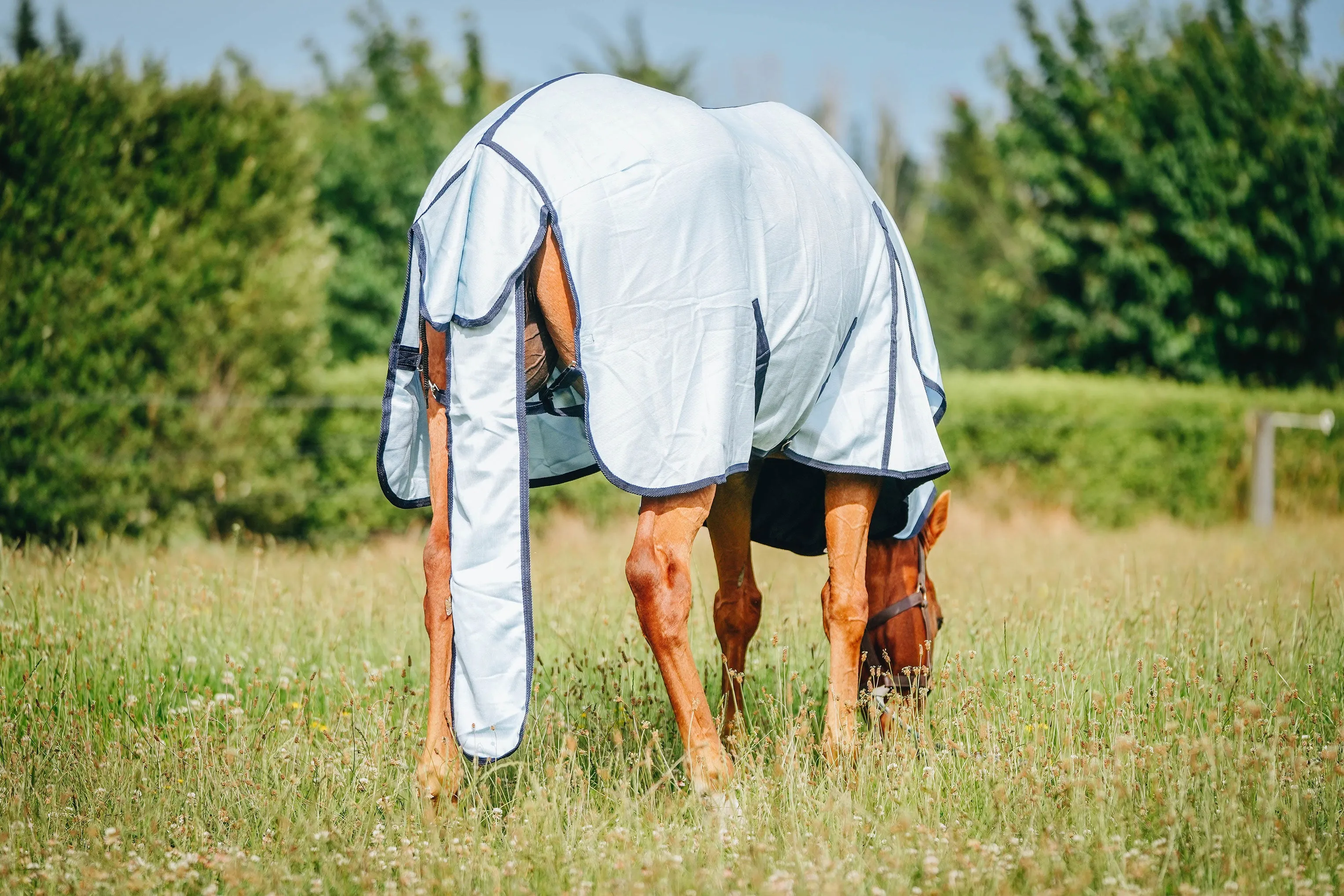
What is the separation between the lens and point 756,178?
2883mm

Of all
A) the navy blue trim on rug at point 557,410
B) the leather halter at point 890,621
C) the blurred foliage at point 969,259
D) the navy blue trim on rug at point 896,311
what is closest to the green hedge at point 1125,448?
the leather halter at point 890,621

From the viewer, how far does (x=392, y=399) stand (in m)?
2.90

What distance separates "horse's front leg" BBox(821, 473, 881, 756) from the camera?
320cm

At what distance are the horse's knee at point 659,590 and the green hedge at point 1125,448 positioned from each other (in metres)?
8.66

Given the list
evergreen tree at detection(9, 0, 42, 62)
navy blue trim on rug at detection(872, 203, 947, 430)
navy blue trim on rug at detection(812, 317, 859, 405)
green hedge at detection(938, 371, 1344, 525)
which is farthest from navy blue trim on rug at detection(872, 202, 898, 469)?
evergreen tree at detection(9, 0, 42, 62)

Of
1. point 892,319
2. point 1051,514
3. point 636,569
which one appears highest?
point 892,319

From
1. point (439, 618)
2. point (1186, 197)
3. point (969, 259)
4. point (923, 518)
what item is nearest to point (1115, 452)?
point (1186, 197)

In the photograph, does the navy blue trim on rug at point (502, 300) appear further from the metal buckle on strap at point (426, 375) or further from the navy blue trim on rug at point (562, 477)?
the navy blue trim on rug at point (562, 477)

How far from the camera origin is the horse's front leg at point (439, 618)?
8.74 feet

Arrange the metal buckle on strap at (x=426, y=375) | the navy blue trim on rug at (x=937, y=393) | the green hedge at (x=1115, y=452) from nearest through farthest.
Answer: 1. the metal buckle on strap at (x=426, y=375)
2. the navy blue trim on rug at (x=937, y=393)
3. the green hedge at (x=1115, y=452)

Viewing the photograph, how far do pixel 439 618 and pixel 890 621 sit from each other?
60.4 inches

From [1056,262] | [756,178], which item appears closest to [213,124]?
[756,178]

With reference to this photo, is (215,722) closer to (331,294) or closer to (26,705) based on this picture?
(26,705)

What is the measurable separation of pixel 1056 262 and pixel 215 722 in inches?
564
